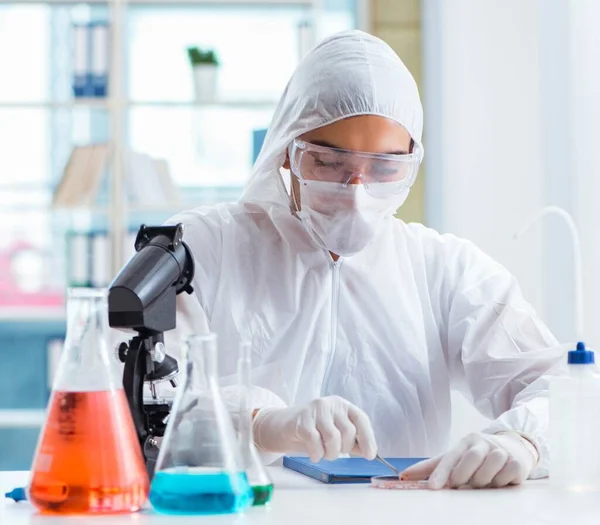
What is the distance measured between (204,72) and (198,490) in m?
3.02

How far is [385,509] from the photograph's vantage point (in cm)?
93

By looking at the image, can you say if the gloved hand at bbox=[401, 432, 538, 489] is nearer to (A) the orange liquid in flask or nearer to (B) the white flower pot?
(A) the orange liquid in flask

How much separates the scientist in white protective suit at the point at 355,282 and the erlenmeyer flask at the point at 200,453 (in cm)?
75

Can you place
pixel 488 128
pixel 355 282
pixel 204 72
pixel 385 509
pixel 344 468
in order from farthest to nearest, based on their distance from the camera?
pixel 204 72 → pixel 488 128 → pixel 355 282 → pixel 344 468 → pixel 385 509

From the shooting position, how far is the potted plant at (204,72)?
3.67m

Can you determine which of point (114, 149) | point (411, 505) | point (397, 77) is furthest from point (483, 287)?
point (114, 149)

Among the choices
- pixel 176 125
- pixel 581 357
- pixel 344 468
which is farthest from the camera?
pixel 176 125

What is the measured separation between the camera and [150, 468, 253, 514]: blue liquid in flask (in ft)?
2.71

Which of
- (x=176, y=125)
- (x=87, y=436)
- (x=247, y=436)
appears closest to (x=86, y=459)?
(x=87, y=436)

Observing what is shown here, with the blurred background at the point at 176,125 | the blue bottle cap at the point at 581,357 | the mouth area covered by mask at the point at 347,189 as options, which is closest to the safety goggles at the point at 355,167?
the mouth area covered by mask at the point at 347,189

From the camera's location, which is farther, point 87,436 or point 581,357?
point 581,357

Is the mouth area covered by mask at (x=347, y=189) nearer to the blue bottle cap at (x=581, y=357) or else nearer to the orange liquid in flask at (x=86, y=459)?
the blue bottle cap at (x=581, y=357)

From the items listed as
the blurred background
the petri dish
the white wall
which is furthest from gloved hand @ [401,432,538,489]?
the blurred background

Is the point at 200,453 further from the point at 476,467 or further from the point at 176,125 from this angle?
the point at 176,125
